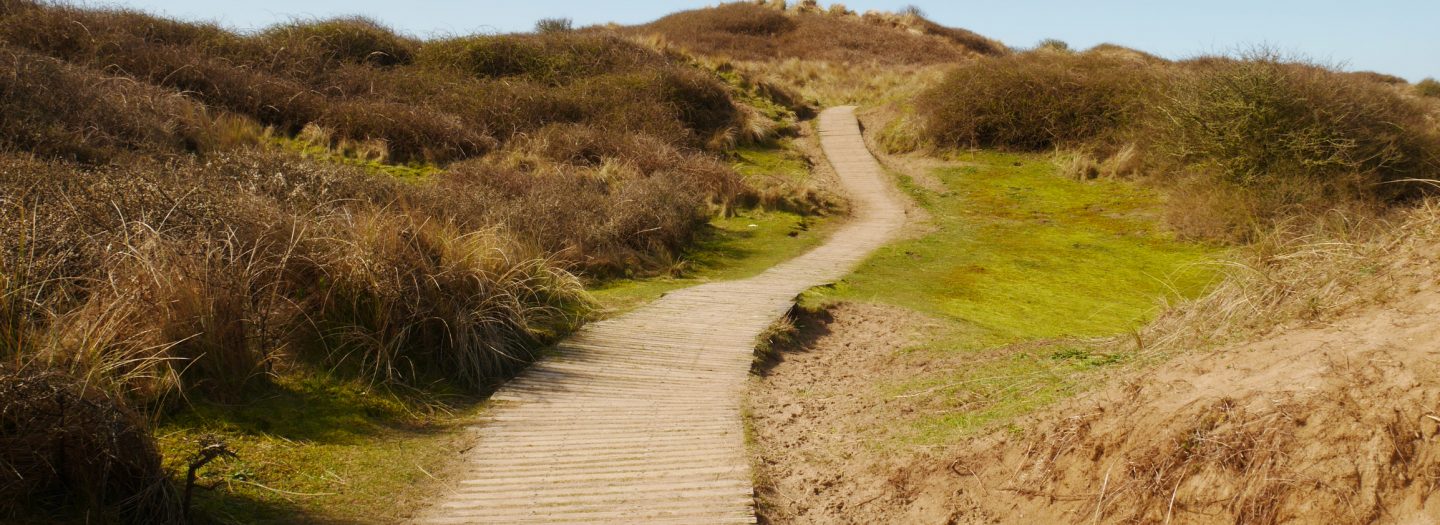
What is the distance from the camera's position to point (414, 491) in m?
5.29

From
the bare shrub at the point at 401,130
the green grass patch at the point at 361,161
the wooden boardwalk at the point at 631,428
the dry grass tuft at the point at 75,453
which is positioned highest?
the bare shrub at the point at 401,130

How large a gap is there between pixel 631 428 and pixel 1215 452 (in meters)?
3.54

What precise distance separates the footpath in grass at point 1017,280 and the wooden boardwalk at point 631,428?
1216 millimetres

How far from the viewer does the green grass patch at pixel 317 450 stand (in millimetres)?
4902

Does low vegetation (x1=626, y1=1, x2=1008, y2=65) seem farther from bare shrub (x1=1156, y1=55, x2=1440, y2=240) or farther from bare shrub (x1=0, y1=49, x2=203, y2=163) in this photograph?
bare shrub (x1=0, y1=49, x2=203, y2=163)

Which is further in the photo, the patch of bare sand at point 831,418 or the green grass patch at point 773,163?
the green grass patch at point 773,163

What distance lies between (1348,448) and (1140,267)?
12028 millimetres

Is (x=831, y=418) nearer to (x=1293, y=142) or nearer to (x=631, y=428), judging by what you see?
(x=631, y=428)

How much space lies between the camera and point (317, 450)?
5.66 metres

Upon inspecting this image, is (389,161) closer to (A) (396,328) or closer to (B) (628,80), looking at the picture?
(B) (628,80)

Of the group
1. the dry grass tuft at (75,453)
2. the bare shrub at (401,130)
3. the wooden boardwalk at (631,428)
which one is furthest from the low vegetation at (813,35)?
the dry grass tuft at (75,453)

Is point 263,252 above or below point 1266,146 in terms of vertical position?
below

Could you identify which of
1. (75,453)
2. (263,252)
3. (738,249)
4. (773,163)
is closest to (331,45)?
(773,163)

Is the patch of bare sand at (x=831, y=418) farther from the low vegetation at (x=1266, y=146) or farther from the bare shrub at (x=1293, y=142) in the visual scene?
the bare shrub at (x=1293, y=142)
